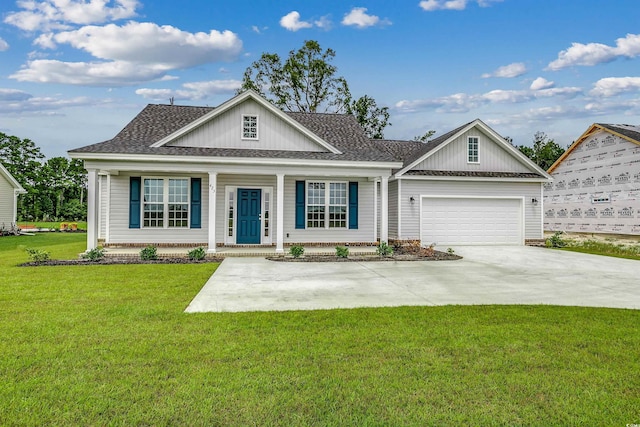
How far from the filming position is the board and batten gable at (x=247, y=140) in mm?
14008

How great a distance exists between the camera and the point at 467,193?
16.7m

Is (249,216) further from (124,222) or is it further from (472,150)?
(472,150)

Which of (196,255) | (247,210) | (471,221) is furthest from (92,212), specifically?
(471,221)

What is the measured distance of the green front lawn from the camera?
280 centimetres

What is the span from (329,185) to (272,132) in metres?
2.79

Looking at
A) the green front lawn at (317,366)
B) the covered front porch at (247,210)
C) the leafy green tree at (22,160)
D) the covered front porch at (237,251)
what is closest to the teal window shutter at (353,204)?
the covered front porch at (247,210)

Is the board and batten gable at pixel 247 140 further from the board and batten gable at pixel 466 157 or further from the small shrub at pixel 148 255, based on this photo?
the board and batten gable at pixel 466 157

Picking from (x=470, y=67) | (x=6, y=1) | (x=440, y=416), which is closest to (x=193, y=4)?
(x=6, y=1)

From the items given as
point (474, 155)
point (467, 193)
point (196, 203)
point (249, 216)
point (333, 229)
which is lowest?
point (333, 229)

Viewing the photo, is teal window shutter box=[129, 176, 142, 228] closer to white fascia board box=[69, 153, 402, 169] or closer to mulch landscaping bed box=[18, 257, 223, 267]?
white fascia board box=[69, 153, 402, 169]

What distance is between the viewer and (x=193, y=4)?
16.4m

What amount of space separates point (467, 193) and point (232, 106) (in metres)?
9.98

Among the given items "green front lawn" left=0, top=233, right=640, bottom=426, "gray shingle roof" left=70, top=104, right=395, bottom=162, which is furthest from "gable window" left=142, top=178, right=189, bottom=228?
"green front lawn" left=0, top=233, right=640, bottom=426

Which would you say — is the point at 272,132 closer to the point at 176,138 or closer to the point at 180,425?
the point at 176,138
